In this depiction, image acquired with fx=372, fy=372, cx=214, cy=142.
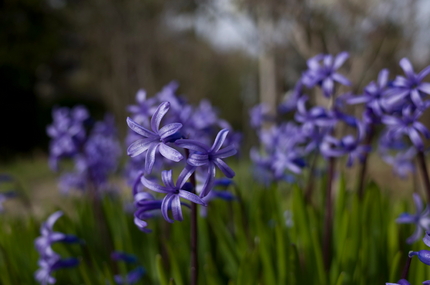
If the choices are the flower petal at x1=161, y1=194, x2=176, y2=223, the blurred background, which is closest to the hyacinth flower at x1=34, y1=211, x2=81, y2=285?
the flower petal at x1=161, y1=194, x2=176, y2=223

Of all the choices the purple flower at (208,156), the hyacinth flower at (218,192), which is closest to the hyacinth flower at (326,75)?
the hyacinth flower at (218,192)

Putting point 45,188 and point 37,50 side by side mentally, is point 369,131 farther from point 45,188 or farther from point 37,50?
point 37,50

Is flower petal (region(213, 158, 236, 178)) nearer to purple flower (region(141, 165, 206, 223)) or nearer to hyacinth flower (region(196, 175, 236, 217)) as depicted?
purple flower (region(141, 165, 206, 223))

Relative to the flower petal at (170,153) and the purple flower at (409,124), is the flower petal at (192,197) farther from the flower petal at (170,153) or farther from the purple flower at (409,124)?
the purple flower at (409,124)

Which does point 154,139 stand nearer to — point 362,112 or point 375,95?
point 375,95

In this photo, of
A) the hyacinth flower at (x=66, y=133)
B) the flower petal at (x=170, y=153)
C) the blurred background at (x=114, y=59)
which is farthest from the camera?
the blurred background at (x=114, y=59)
